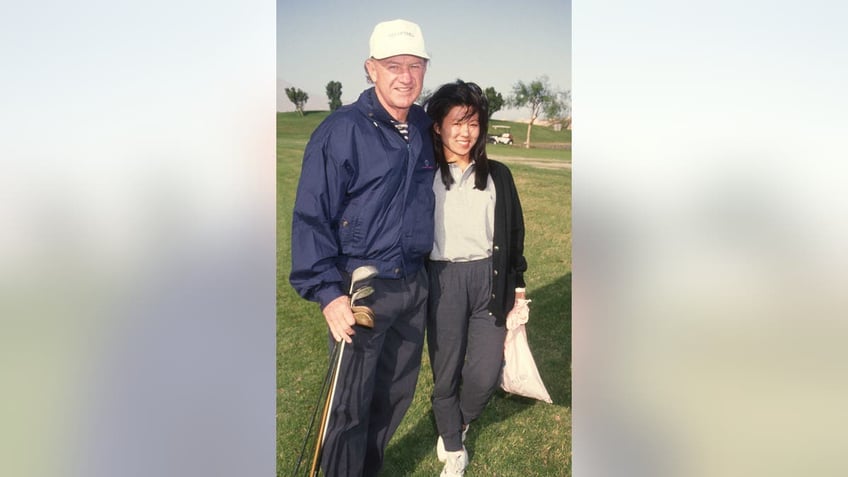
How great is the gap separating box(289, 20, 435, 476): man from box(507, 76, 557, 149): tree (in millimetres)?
586

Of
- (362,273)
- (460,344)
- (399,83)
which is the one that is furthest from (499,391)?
(399,83)

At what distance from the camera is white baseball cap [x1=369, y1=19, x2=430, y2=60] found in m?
2.71

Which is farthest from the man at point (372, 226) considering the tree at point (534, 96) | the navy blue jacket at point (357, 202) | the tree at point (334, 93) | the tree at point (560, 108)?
the tree at point (560, 108)

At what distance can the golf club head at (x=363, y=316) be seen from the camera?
2.55 meters

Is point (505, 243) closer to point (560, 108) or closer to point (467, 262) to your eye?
point (467, 262)

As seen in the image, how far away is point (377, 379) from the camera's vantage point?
2902 mm

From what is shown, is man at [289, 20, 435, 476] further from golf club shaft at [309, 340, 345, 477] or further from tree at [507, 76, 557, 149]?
tree at [507, 76, 557, 149]

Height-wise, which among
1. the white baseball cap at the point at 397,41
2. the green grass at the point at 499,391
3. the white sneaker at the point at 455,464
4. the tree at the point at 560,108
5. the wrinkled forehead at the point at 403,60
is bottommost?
the white sneaker at the point at 455,464

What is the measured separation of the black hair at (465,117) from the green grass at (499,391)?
0.30 meters

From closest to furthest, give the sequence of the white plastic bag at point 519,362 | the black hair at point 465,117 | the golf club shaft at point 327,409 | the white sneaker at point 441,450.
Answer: the golf club shaft at point 327,409, the black hair at point 465,117, the white plastic bag at point 519,362, the white sneaker at point 441,450

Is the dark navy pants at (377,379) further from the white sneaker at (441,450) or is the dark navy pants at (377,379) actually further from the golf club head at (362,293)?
the white sneaker at (441,450)

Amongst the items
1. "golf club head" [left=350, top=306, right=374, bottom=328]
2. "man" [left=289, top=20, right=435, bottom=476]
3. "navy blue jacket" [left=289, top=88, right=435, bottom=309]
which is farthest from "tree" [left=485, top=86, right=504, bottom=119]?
"golf club head" [left=350, top=306, right=374, bottom=328]

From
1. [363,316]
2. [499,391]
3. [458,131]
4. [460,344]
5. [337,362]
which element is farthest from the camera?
[499,391]

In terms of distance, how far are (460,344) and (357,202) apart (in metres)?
0.78
